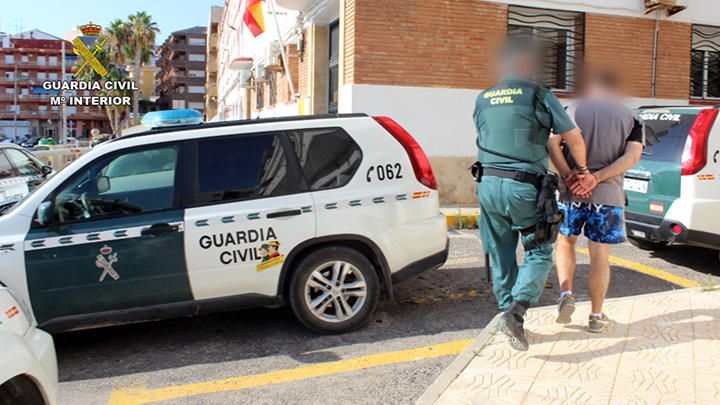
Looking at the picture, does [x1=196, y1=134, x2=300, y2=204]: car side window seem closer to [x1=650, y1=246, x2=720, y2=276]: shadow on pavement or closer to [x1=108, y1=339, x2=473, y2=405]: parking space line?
[x1=108, y1=339, x2=473, y2=405]: parking space line

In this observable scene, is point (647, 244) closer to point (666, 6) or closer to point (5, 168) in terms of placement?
point (666, 6)

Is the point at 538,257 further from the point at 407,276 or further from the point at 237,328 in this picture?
the point at 237,328

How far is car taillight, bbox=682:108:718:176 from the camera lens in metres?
5.59

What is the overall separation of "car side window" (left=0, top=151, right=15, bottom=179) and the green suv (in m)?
7.81

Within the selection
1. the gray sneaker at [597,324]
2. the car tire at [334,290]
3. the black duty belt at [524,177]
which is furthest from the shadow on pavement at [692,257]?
the car tire at [334,290]

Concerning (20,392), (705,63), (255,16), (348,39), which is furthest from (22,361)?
(255,16)

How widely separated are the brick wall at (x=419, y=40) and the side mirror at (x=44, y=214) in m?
7.03

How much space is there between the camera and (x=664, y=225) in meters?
5.77

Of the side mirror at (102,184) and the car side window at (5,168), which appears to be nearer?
the side mirror at (102,184)

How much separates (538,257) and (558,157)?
71cm

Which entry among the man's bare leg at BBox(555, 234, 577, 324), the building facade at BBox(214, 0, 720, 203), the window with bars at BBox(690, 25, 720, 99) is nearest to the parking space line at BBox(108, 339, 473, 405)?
the man's bare leg at BBox(555, 234, 577, 324)

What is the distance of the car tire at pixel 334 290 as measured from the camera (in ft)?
14.0

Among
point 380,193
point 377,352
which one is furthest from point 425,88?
point 377,352

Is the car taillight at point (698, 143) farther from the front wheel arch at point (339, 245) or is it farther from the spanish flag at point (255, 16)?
the spanish flag at point (255, 16)
